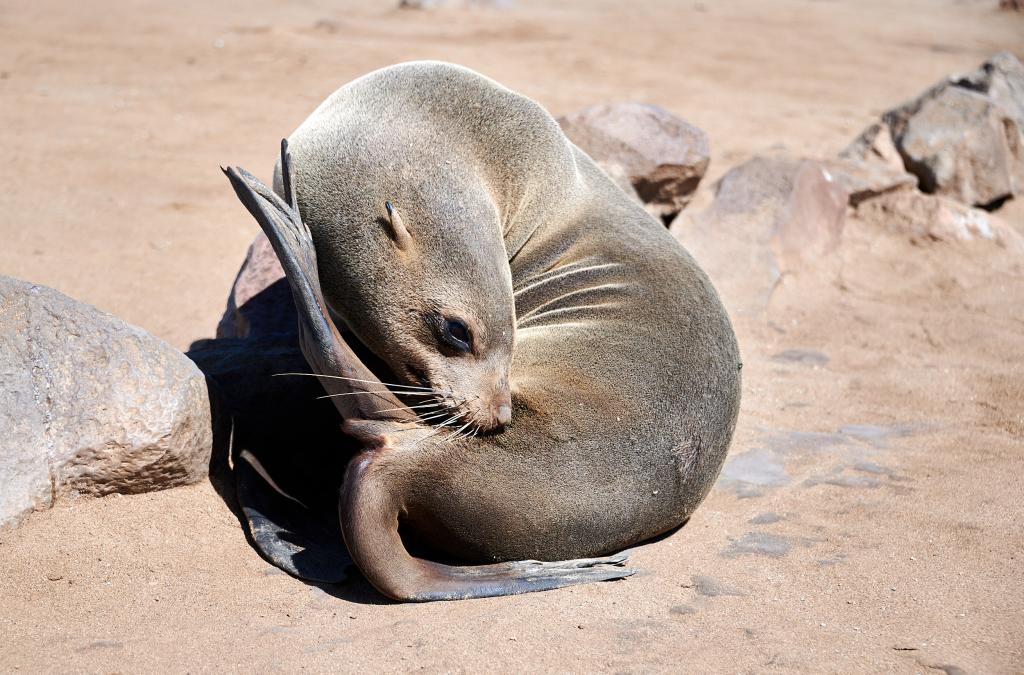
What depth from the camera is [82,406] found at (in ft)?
9.91

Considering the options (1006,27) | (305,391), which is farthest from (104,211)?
(1006,27)

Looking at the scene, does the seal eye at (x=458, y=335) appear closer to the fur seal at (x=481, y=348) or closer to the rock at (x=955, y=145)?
the fur seal at (x=481, y=348)

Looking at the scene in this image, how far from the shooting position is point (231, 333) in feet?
15.0

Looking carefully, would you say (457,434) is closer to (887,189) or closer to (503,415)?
(503,415)

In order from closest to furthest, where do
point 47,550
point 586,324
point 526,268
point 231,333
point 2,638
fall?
point 2,638
point 47,550
point 586,324
point 526,268
point 231,333

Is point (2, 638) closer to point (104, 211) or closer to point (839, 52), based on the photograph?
point (104, 211)

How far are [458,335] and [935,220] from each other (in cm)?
434

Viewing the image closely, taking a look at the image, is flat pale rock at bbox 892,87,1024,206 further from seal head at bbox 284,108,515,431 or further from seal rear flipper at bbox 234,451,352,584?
seal rear flipper at bbox 234,451,352,584

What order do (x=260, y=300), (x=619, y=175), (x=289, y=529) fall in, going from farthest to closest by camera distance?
(x=619, y=175), (x=260, y=300), (x=289, y=529)

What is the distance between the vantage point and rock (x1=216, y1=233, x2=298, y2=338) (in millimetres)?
4242

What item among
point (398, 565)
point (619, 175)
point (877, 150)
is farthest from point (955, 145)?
→ point (398, 565)

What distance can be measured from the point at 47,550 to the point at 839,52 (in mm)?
12609

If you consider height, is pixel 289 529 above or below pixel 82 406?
below

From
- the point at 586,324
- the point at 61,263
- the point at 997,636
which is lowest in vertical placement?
the point at 61,263
